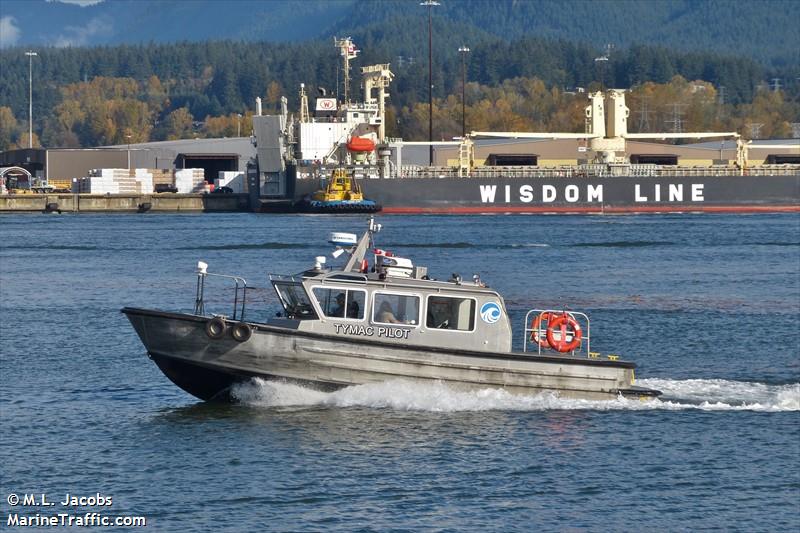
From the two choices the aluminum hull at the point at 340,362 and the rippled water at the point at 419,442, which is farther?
the aluminum hull at the point at 340,362

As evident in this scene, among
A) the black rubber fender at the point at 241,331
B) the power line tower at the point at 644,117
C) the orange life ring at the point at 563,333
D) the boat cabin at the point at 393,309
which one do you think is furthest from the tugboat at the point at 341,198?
the power line tower at the point at 644,117

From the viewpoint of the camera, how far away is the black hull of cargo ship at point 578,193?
99812 millimetres

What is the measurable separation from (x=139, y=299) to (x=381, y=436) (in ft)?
73.9

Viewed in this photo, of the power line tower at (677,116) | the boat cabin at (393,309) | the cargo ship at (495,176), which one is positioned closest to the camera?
the boat cabin at (393,309)

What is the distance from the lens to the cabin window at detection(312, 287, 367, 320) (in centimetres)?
2464

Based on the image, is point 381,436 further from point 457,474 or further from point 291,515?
point 291,515

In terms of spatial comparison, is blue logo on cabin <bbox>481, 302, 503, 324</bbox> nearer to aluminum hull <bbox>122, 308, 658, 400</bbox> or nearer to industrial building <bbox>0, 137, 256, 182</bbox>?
aluminum hull <bbox>122, 308, 658, 400</bbox>

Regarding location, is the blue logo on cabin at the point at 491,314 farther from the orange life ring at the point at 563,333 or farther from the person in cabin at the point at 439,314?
the orange life ring at the point at 563,333

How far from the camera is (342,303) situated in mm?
24672

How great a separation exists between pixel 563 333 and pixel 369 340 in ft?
12.2

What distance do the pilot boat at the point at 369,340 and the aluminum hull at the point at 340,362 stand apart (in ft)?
0.06

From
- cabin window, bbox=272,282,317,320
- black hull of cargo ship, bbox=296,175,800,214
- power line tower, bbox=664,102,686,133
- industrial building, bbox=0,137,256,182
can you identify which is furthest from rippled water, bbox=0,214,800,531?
power line tower, bbox=664,102,686,133

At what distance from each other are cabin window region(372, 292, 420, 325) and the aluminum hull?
51 centimetres

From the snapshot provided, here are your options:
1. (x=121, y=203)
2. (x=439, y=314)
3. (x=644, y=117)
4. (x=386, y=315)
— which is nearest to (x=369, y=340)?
(x=386, y=315)
